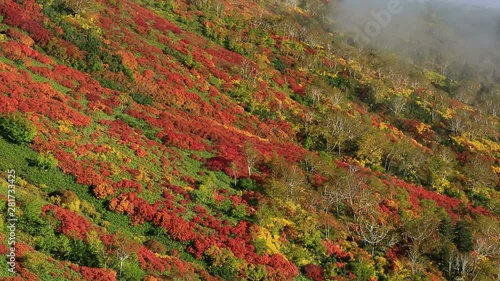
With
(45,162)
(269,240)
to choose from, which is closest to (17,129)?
(45,162)

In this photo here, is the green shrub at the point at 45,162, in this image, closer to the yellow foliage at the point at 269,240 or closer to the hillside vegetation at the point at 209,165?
the hillside vegetation at the point at 209,165

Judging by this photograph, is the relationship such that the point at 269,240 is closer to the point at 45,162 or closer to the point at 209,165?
the point at 209,165

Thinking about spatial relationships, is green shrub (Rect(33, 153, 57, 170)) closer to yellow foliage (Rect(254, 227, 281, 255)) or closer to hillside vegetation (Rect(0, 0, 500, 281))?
hillside vegetation (Rect(0, 0, 500, 281))

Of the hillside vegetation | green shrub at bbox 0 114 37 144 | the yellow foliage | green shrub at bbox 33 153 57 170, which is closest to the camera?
the hillside vegetation

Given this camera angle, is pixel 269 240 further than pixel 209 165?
No

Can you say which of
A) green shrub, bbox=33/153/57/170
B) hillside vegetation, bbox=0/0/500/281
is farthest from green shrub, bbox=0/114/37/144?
green shrub, bbox=33/153/57/170

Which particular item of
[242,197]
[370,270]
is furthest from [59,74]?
[370,270]
